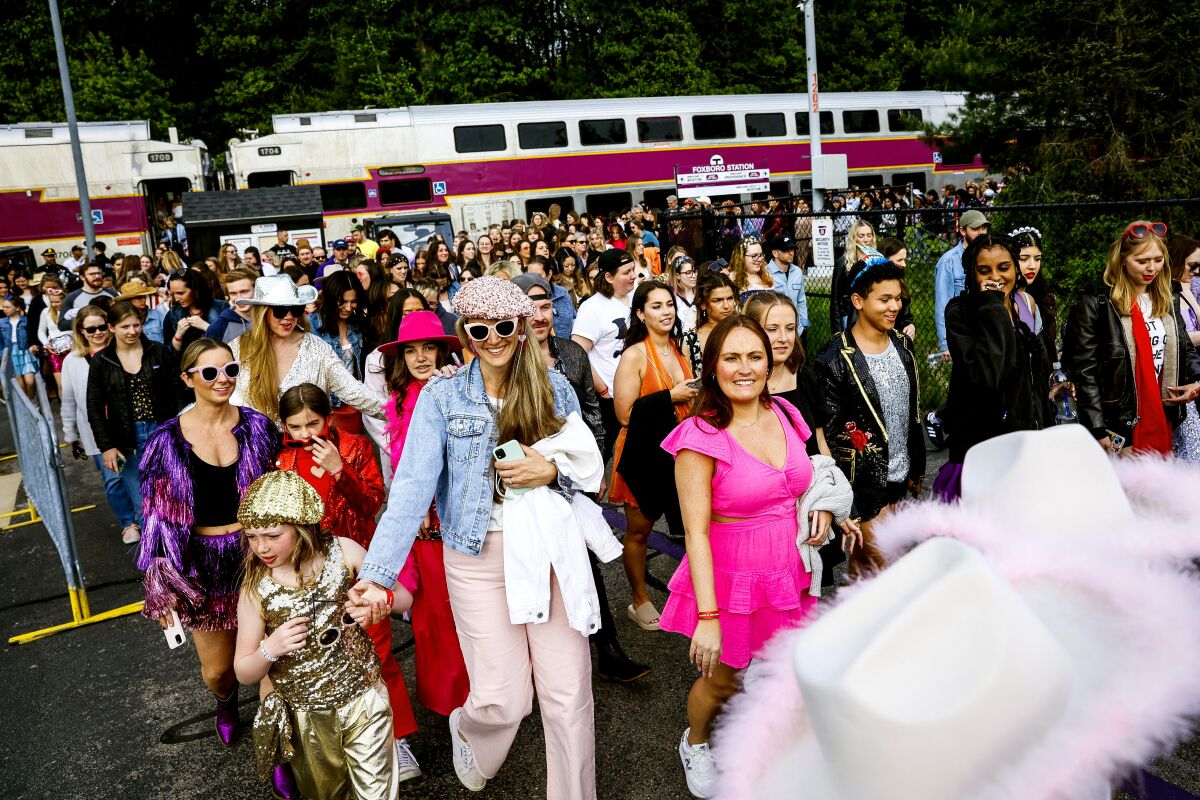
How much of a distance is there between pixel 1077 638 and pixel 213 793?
12.4 feet

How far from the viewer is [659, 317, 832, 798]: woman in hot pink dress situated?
3.30 meters

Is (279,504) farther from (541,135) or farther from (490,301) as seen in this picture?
(541,135)

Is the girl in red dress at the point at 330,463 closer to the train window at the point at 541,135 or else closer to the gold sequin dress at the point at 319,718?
the gold sequin dress at the point at 319,718

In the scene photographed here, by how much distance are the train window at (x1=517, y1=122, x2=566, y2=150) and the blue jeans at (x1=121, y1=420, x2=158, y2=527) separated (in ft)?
67.7

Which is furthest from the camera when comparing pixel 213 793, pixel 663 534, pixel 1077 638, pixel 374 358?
pixel 663 534

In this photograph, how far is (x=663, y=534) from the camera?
6609mm

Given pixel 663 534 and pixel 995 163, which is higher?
pixel 995 163

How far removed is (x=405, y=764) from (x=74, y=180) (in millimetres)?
24343

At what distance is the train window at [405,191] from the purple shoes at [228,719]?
22.1 metres

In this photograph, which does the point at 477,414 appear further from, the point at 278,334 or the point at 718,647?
the point at 278,334

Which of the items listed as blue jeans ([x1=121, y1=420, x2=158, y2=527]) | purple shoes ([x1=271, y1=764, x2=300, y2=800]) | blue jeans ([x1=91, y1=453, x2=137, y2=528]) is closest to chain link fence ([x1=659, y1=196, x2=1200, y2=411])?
blue jeans ([x1=121, y1=420, x2=158, y2=527])

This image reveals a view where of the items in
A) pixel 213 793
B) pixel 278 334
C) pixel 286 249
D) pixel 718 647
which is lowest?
pixel 213 793

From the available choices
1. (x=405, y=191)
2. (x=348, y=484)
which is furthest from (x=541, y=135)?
(x=348, y=484)

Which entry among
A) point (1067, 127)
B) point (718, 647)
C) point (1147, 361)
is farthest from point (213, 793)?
point (1067, 127)
